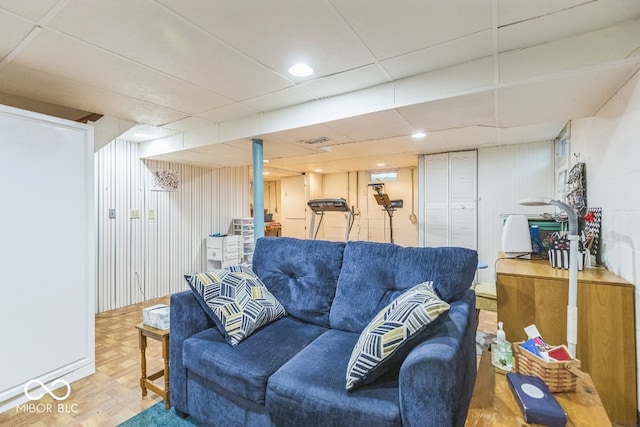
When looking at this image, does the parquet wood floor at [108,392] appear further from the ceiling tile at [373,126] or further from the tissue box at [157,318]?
the ceiling tile at [373,126]

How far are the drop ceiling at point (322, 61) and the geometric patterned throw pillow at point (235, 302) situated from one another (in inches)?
57.2

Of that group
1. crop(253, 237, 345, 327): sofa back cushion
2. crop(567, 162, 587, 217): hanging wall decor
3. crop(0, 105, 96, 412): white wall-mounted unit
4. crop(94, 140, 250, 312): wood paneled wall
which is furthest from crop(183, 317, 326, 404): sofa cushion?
crop(94, 140, 250, 312): wood paneled wall

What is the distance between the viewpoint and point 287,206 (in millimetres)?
7965

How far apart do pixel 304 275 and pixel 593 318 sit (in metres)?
1.76

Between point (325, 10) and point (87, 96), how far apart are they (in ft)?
7.48

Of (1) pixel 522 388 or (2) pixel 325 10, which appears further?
(2) pixel 325 10

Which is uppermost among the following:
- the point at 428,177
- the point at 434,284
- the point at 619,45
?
the point at 619,45

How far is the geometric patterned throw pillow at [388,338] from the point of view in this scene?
1.21 m

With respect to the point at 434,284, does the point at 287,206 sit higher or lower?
higher

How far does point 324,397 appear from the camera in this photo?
1.24 m

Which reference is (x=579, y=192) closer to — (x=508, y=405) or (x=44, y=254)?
(x=508, y=405)

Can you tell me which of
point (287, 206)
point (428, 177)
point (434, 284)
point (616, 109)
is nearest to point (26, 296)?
point (434, 284)

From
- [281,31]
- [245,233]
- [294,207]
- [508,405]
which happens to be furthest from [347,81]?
[294,207]

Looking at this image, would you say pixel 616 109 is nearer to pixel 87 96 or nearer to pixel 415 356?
pixel 415 356
